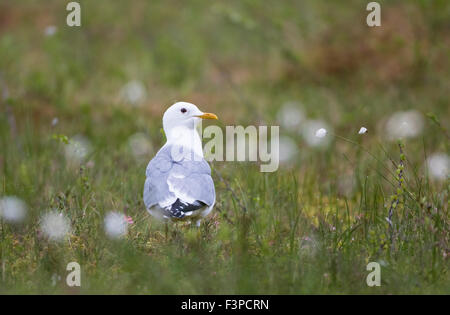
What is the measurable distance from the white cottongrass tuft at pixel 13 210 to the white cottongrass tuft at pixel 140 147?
5.57 feet

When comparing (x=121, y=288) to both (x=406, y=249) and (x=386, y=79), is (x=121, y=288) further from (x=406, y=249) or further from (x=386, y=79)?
(x=386, y=79)

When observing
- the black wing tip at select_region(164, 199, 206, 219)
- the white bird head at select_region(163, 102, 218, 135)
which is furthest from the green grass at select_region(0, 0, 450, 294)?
the white bird head at select_region(163, 102, 218, 135)

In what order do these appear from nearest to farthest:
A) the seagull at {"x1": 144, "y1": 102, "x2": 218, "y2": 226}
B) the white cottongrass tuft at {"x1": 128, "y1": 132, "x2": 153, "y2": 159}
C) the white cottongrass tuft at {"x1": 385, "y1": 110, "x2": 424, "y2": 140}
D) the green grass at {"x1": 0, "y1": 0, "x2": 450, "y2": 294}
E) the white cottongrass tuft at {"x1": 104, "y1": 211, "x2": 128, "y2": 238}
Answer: the green grass at {"x1": 0, "y1": 0, "x2": 450, "y2": 294} < the seagull at {"x1": 144, "y1": 102, "x2": 218, "y2": 226} < the white cottongrass tuft at {"x1": 104, "y1": 211, "x2": 128, "y2": 238} < the white cottongrass tuft at {"x1": 128, "y1": 132, "x2": 153, "y2": 159} < the white cottongrass tuft at {"x1": 385, "y1": 110, "x2": 424, "y2": 140}

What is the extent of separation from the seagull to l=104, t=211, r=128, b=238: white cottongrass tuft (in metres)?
0.22

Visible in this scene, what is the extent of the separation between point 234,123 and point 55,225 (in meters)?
4.04

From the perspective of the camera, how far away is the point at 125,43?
36.6 feet

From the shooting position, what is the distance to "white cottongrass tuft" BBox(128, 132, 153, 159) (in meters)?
5.86

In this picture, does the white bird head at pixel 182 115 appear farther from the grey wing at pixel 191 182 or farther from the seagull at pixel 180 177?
the grey wing at pixel 191 182

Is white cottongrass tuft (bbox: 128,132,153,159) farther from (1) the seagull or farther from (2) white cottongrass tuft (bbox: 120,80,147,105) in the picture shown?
(2) white cottongrass tuft (bbox: 120,80,147,105)

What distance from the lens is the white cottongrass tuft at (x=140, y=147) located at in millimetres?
5859

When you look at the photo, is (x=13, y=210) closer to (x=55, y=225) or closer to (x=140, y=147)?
(x=55, y=225)

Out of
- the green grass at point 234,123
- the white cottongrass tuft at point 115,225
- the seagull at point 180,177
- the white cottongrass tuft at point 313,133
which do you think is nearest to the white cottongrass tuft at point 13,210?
the green grass at point 234,123

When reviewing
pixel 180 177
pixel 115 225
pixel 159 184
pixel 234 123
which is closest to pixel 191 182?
pixel 180 177

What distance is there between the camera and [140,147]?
19.9 feet
